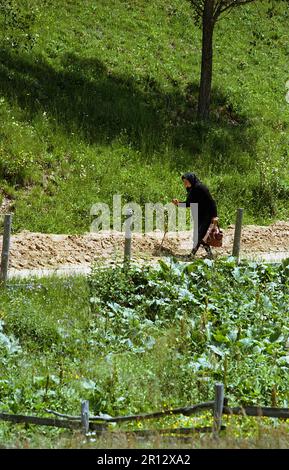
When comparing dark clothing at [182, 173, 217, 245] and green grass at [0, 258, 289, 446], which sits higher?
dark clothing at [182, 173, 217, 245]

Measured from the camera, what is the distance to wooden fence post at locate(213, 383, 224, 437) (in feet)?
25.8

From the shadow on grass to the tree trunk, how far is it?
1.50ft

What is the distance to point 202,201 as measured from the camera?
1688 cm

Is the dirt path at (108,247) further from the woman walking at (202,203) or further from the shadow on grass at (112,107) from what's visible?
the shadow on grass at (112,107)

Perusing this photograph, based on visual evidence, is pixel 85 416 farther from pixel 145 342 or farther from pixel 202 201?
pixel 202 201

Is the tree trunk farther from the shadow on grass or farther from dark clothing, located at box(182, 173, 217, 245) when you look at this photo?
dark clothing, located at box(182, 173, 217, 245)

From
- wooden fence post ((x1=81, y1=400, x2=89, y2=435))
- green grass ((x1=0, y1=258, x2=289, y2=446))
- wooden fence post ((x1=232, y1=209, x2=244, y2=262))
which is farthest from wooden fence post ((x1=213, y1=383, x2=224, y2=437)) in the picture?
wooden fence post ((x1=232, y1=209, x2=244, y2=262))

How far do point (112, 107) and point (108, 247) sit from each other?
6.15 meters

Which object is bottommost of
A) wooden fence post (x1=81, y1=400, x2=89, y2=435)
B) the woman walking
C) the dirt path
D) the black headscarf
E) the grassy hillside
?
wooden fence post (x1=81, y1=400, x2=89, y2=435)

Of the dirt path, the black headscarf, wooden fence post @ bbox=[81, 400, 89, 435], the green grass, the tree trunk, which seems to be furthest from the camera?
the tree trunk

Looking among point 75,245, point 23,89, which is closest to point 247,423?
point 75,245

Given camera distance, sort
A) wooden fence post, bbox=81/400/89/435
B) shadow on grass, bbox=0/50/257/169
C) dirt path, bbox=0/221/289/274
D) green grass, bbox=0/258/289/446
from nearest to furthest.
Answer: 1. wooden fence post, bbox=81/400/89/435
2. green grass, bbox=0/258/289/446
3. dirt path, bbox=0/221/289/274
4. shadow on grass, bbox=0/50/257/169
